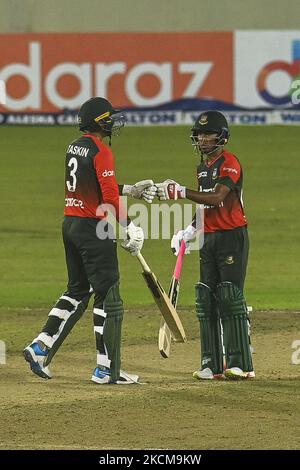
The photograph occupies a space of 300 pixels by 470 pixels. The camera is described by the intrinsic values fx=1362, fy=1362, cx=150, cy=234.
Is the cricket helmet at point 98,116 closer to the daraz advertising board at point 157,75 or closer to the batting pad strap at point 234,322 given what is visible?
the batting pad strap at point 234,322

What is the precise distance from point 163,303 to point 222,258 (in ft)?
2.24

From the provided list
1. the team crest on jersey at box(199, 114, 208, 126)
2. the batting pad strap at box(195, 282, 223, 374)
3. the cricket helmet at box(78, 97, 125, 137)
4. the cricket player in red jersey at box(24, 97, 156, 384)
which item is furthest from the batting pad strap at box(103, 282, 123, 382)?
the team crest on jersey at box(199, 114, 208, 126)

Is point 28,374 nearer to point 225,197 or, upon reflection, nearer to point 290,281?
point 225,197

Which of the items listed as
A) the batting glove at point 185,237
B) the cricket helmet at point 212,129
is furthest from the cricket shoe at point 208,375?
the cricket helmet at point 212,129

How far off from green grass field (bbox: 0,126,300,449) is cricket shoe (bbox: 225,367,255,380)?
99mm

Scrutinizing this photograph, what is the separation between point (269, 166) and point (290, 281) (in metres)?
12.4

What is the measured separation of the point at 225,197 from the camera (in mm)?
10859

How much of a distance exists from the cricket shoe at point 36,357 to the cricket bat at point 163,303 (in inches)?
39.6

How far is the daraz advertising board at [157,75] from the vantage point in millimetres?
38000

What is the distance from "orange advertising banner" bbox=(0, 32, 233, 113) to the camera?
38125 millimetres

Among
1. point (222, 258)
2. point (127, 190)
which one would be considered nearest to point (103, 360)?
point (222, 258)

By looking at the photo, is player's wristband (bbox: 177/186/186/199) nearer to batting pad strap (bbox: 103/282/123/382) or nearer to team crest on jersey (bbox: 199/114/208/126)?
team crest on jersey (bbox: 199/114/208/126)

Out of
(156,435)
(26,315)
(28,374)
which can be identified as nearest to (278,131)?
(26,315)

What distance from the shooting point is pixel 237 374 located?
11.0m
